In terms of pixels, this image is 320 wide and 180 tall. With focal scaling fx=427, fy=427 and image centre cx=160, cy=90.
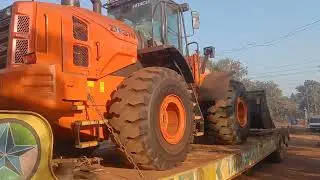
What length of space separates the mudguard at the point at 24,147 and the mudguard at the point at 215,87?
17.1 feet

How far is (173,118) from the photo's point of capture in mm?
5816

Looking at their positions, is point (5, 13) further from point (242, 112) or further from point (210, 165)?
point (242, 112)

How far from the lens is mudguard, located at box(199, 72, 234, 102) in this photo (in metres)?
8.08

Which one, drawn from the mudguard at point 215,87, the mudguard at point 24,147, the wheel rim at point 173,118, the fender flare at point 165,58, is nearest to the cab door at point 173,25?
the fender flare at point 165,58

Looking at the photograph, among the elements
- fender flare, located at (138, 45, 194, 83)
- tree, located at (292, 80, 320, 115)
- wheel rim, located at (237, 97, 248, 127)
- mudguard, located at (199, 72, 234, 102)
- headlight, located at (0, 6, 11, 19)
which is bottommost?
wheel rim, located at (237, 97, 248, 127)

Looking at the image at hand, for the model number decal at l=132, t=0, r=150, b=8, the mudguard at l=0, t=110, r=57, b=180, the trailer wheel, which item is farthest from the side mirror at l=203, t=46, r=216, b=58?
Result: the mudguard at l=0, t=110, r=57, b=180

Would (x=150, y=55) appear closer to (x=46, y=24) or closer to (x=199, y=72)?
(x=46, y=24)

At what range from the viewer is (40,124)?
321 centimetres

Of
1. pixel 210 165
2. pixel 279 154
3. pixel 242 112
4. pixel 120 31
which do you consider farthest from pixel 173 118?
pixel 279 154

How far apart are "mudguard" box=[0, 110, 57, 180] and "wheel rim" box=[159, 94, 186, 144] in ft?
7.76

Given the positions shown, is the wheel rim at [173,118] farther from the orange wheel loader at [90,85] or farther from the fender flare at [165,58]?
the fender flare at [165,58]

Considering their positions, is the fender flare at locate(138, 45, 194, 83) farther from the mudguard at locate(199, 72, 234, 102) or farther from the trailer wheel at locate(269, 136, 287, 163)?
the trailer wheel at locate(269, 136, 287, 163)

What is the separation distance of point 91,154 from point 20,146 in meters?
3.27

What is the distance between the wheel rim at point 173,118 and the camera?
5449 millimetres
